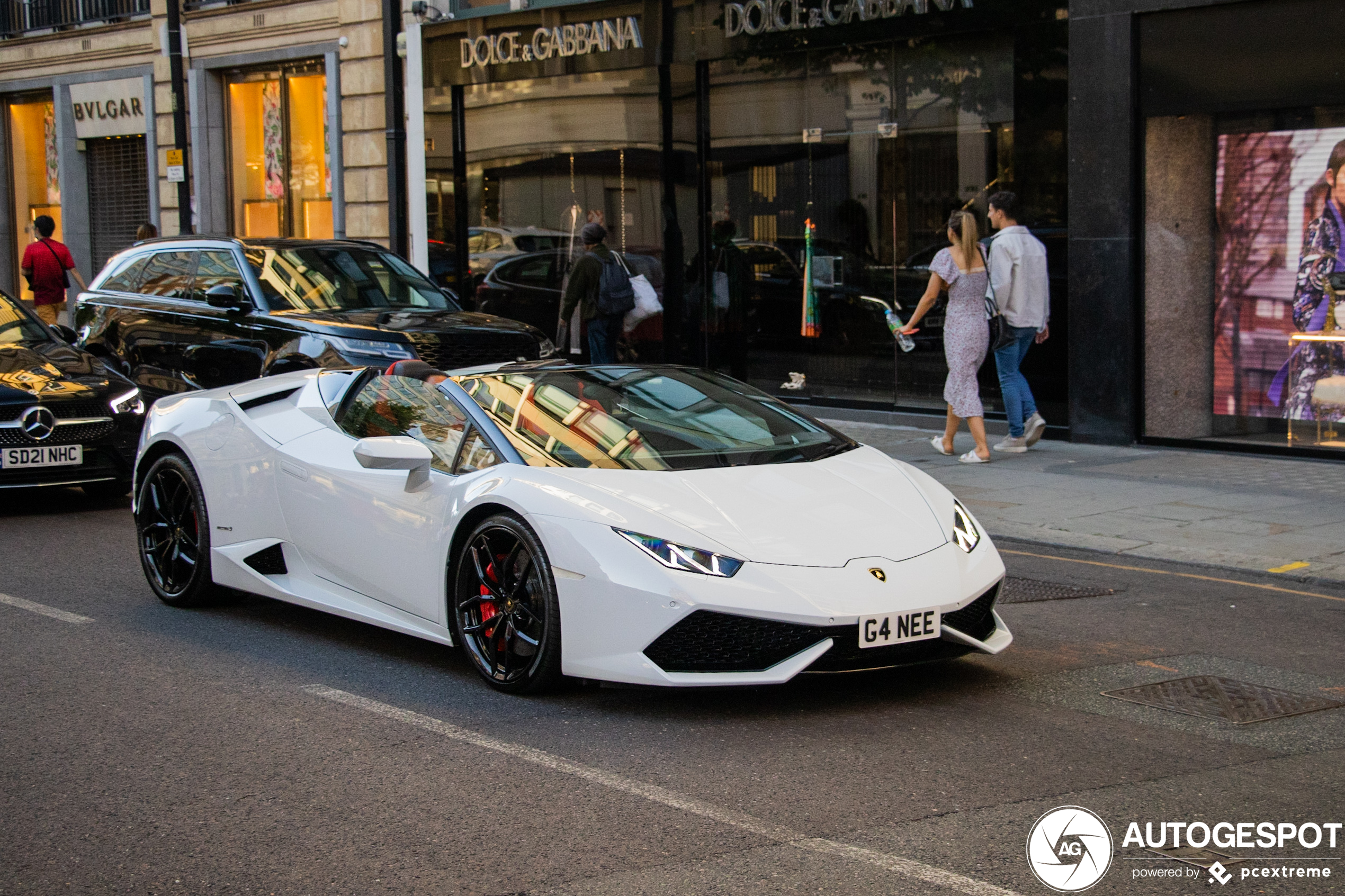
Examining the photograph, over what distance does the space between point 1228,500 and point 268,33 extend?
17.0 m

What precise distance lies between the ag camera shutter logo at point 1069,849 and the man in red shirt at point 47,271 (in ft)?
50.4

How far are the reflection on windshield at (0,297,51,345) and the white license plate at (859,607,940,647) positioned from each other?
8.17m

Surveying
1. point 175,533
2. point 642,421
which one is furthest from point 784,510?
point 175,533

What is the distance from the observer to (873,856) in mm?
4066

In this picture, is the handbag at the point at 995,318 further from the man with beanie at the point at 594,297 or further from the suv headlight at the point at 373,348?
the suv headlight at the point at 373,348

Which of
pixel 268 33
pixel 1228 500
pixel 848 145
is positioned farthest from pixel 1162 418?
pixel 268 33

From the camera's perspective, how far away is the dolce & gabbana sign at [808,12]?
14.3m

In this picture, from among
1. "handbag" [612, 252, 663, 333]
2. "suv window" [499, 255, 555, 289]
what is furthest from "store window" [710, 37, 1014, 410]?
"suv window" [499, 255, 555, 289]

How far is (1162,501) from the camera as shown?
10320 mm

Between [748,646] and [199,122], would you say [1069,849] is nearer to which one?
[748,646]

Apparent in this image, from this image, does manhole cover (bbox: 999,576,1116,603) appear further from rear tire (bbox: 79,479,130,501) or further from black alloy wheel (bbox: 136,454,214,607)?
rear tire (bbox: 79,479,130,501)

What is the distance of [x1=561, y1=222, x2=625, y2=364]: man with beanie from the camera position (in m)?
15.0

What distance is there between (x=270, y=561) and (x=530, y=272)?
12.7 metres

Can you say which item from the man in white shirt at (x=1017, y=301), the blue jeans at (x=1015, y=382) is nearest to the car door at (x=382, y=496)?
the man in white shirt at (x=1017, y=301)
